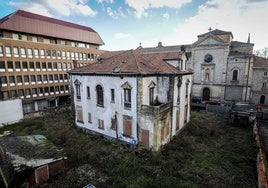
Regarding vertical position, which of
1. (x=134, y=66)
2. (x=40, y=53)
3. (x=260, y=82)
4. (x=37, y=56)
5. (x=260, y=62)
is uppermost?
(x=40, y=53)

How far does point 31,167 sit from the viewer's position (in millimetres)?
11477

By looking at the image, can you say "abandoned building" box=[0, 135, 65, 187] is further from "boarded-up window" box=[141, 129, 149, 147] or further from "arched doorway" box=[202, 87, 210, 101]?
"arched doorway" box=[202, 87, 210, 101]

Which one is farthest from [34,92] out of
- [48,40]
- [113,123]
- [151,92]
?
[151,92]

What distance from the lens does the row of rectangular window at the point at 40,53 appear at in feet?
93.4

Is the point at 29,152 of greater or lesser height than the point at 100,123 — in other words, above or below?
below

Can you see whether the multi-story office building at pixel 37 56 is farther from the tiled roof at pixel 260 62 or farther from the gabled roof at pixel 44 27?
the tiled roof at pixel 260 62

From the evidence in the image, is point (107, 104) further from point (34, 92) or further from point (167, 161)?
point (34, 92)

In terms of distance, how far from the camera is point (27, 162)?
1165cm

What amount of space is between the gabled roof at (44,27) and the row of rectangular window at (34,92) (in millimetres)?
11379

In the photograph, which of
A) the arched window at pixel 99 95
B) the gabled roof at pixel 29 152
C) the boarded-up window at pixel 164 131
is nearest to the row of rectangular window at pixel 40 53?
the gabled roof at pixel 29 152

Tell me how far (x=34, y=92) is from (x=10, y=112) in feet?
27.0

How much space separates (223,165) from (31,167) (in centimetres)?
1566

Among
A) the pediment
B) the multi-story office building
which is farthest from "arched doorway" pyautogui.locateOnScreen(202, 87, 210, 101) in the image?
the multi-story office building

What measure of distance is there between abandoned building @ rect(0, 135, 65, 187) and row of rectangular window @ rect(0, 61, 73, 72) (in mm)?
19811
